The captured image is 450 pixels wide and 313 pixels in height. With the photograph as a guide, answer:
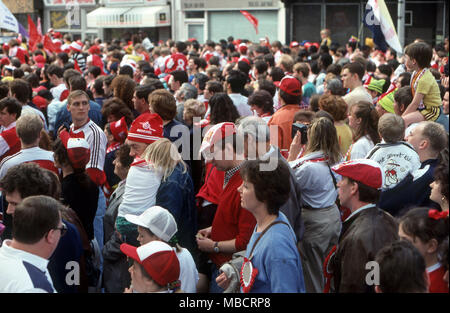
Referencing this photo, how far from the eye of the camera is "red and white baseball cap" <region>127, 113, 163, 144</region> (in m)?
5.17

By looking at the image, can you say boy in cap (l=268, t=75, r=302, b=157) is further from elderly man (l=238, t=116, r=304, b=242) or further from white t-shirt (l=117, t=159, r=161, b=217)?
white t-shirt (l=117, t=159, r=161, b=217)

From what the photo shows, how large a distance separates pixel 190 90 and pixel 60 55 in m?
5.79

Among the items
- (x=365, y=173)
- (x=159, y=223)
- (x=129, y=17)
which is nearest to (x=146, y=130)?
(x=159, y=223)

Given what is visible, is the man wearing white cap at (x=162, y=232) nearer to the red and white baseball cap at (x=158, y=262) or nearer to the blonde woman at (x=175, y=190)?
the red and white baseball cap at (x=158, y=262)

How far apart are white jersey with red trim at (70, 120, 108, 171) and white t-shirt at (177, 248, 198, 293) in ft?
7.71

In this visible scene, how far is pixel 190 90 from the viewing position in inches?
334

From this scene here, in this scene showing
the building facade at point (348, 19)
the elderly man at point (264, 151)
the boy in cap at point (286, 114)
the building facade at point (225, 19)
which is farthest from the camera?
the building facade at point (225, 19)

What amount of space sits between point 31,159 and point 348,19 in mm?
21852

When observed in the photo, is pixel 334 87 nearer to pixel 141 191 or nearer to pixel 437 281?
pixel 141 191

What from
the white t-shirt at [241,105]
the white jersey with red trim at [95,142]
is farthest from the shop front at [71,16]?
the white jersey with red trim at [95,142]

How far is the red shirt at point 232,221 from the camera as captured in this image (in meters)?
4.12

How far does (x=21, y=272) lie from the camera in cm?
313

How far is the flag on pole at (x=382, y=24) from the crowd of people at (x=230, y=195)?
115cm
